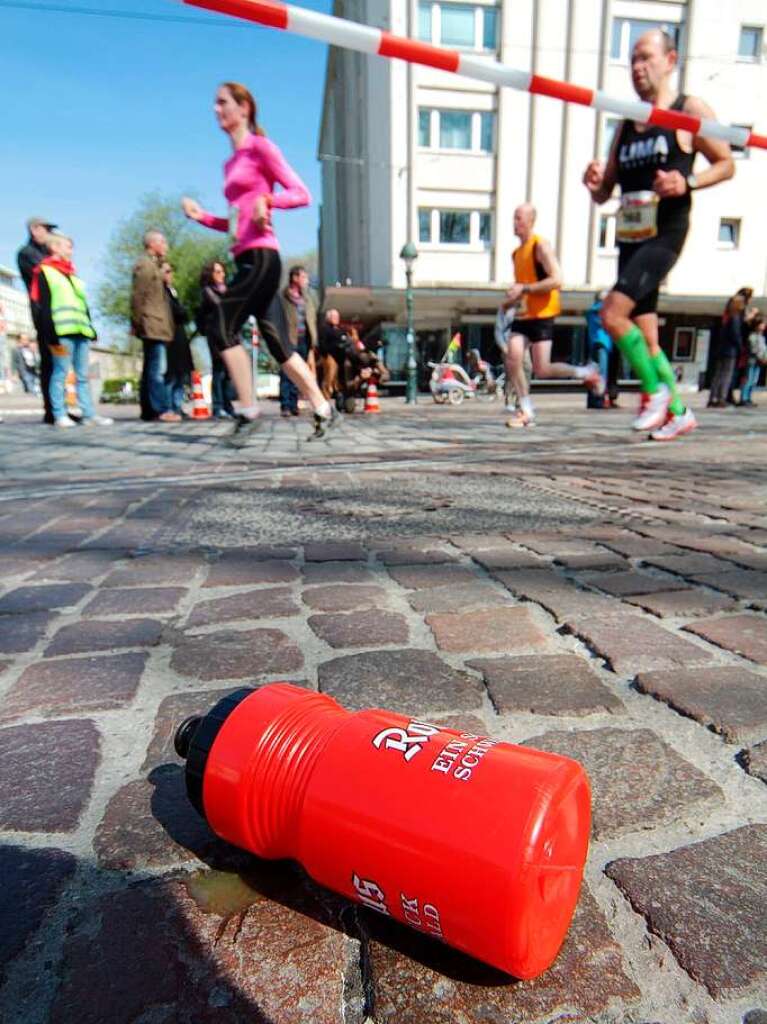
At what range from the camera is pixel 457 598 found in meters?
2.02

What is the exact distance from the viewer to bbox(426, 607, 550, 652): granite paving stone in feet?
5.45

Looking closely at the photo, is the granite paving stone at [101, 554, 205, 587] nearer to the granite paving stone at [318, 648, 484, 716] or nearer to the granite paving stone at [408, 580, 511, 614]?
the granite paving stone at [408, 580, 511, 614]

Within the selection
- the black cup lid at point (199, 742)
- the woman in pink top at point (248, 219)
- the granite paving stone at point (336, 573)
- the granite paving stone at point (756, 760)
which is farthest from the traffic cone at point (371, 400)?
the black cup lid at point (199, 742)

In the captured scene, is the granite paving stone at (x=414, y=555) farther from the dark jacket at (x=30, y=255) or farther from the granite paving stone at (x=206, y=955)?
the dark jacket at (x=30, y=255)

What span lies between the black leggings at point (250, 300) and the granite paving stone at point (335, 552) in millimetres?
3246

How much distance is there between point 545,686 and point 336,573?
101 centimetres

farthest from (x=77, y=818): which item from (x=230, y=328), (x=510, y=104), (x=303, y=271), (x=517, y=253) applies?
(x=510, y=104)

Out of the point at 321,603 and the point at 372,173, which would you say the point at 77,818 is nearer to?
the point at 321,603

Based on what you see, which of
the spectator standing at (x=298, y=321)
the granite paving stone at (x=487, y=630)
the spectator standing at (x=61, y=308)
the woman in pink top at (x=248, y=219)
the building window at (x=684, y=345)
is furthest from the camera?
the building window at (x=684, y=345)

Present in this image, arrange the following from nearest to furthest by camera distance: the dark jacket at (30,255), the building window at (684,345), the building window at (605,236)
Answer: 1. the dark jacket at (30,255)
2. the building window at (605,236)
3. the building window at (684,345)

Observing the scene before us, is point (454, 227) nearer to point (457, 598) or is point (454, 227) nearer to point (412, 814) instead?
point (457, 598)

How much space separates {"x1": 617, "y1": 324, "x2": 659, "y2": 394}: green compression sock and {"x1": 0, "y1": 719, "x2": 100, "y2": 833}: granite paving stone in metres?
5.03

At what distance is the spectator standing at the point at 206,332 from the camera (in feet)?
27.5

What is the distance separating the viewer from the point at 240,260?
5355 mm
